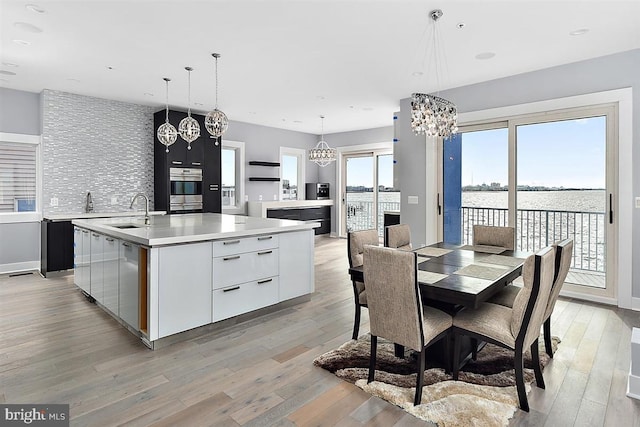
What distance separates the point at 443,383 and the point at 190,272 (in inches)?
81.4

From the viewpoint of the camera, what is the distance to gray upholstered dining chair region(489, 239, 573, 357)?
7.57 ft

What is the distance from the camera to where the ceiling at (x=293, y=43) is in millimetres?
3020

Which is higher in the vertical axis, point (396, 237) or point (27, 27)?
point (27, 27)

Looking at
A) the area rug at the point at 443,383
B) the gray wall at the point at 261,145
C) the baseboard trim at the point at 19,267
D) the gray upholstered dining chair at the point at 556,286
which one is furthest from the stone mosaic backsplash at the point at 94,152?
the gray upholstered dining chair at the point at 556,286

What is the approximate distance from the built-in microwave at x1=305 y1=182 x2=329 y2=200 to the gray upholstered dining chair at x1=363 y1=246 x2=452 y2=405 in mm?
7346

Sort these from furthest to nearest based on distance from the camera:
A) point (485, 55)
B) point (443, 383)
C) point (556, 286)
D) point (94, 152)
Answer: point (94, 152) → point (485, 55) → point (556, 286) → point (443, 383)

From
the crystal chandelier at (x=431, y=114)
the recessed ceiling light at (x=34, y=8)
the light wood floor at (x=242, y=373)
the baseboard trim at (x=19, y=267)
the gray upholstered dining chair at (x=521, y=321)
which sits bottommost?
the light wood floor at (x=242, y=373)

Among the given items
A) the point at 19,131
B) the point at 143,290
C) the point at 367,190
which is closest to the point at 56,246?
the point at 19,131

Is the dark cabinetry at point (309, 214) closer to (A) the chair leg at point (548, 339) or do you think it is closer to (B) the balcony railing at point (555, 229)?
(B) the balcony railing at point (555, 229)

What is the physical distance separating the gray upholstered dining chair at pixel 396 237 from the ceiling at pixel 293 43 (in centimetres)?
188

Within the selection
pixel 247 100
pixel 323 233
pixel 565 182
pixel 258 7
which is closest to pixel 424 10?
pixel 258 7

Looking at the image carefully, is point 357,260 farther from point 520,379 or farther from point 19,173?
point 19,173

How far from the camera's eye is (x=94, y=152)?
19.4 ft

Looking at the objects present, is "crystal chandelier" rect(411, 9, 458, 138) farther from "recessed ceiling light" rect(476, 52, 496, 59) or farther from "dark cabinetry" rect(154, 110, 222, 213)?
"dark cabinetry" rect(154, 110, 222, 213)
